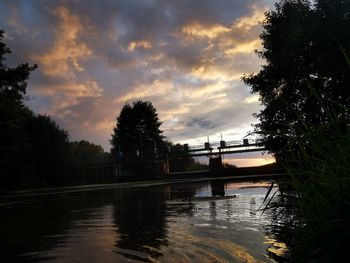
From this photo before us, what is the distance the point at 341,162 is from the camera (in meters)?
3.10

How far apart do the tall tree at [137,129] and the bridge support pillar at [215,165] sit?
98.5 feet

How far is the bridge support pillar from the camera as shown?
54.1m

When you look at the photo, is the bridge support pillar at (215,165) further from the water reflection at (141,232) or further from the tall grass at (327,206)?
the tall grass at (327,206)

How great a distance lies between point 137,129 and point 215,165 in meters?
34.8

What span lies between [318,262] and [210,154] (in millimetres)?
58237

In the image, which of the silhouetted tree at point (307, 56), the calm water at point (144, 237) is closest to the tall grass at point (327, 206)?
the calm water at point (144, 237)

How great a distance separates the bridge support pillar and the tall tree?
30.0 metres

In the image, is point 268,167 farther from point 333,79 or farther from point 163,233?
point 163,233

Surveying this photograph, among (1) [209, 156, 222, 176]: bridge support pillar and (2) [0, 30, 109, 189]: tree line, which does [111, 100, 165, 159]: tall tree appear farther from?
(1) [209, 156, 222, 176]: bridge support pillar

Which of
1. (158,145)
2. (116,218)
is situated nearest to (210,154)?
(158,145)

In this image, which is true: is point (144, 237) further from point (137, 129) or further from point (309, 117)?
point (137, 129)

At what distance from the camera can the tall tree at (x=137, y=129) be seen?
85.9 meters

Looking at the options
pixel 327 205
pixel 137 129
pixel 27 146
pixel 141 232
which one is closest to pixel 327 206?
pixel 327 205

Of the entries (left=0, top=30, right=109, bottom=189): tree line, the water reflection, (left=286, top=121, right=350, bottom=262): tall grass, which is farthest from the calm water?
(left=0, top=30, right=109, bottom=189): tree line
